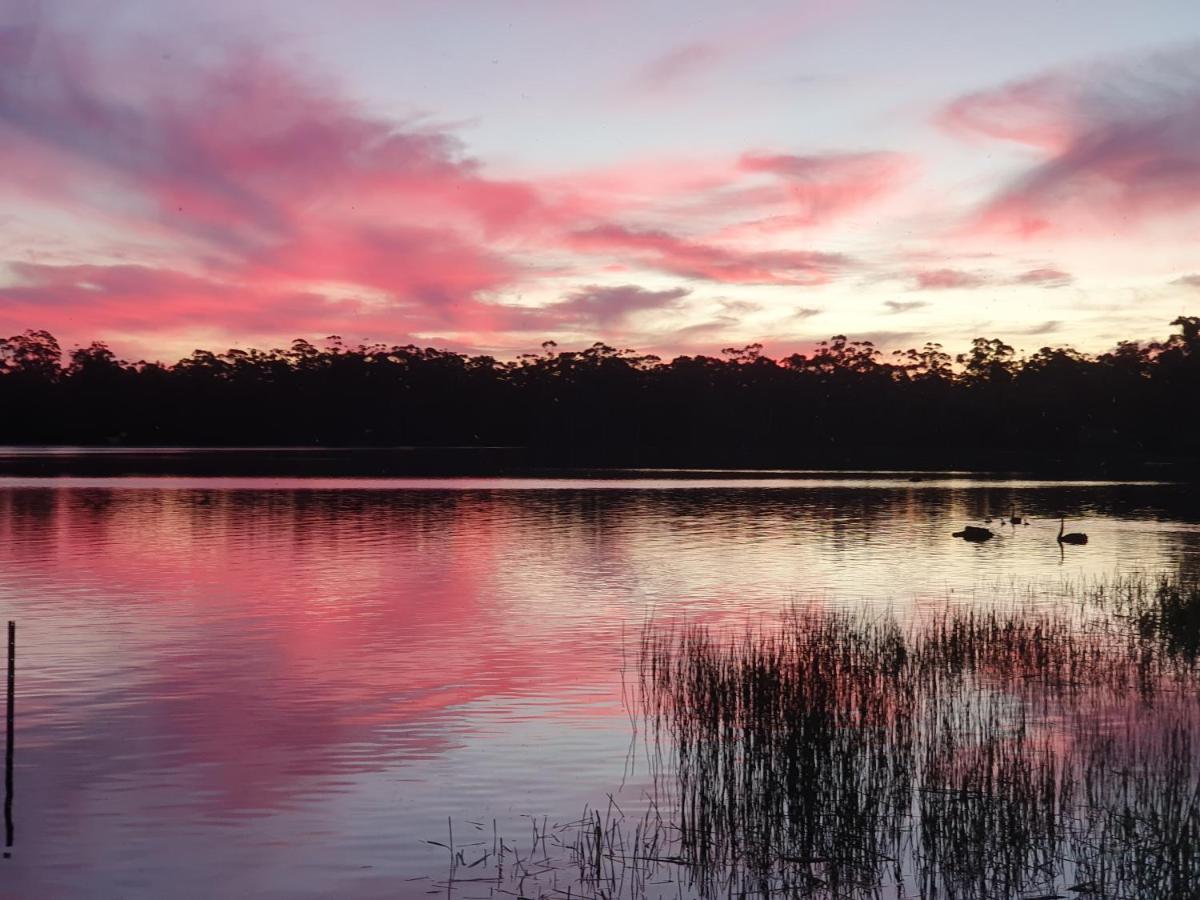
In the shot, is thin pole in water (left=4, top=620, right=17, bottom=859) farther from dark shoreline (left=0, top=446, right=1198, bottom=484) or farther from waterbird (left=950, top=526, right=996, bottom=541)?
dark shoreline (left=0, top=446, right=1198, bottom=484)

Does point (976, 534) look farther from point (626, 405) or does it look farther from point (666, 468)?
point (626, 405)

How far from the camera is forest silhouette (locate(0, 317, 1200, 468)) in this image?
524 ft

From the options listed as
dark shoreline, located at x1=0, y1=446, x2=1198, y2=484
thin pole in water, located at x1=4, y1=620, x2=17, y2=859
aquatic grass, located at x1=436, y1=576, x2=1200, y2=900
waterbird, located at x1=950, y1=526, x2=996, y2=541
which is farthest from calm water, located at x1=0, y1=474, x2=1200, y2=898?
dark shoreline, located at x1=0, y1=446, x2=1198, y2=484

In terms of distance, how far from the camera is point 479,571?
36.2 meters

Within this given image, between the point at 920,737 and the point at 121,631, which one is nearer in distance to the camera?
the point at 920,737

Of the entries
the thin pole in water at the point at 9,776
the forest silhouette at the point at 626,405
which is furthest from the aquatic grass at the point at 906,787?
the forest silhouette at the point at 626,405

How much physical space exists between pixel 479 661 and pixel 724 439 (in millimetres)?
164015

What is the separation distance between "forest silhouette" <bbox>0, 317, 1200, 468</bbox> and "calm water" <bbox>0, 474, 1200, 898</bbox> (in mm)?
99321

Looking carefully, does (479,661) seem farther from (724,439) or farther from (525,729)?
(724,439)

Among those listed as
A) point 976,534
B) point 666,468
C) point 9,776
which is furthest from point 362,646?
point 666,468

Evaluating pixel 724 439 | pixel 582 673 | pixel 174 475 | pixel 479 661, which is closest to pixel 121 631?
pixel 479 661

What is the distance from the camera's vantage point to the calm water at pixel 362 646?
12008mm

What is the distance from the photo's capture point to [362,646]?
23188 millimetres

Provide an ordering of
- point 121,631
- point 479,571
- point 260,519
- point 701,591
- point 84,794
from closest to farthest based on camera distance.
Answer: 1. point 84,794
2. point 121,631
3. point 701,591
4. point 479,571
5. point 260,519
